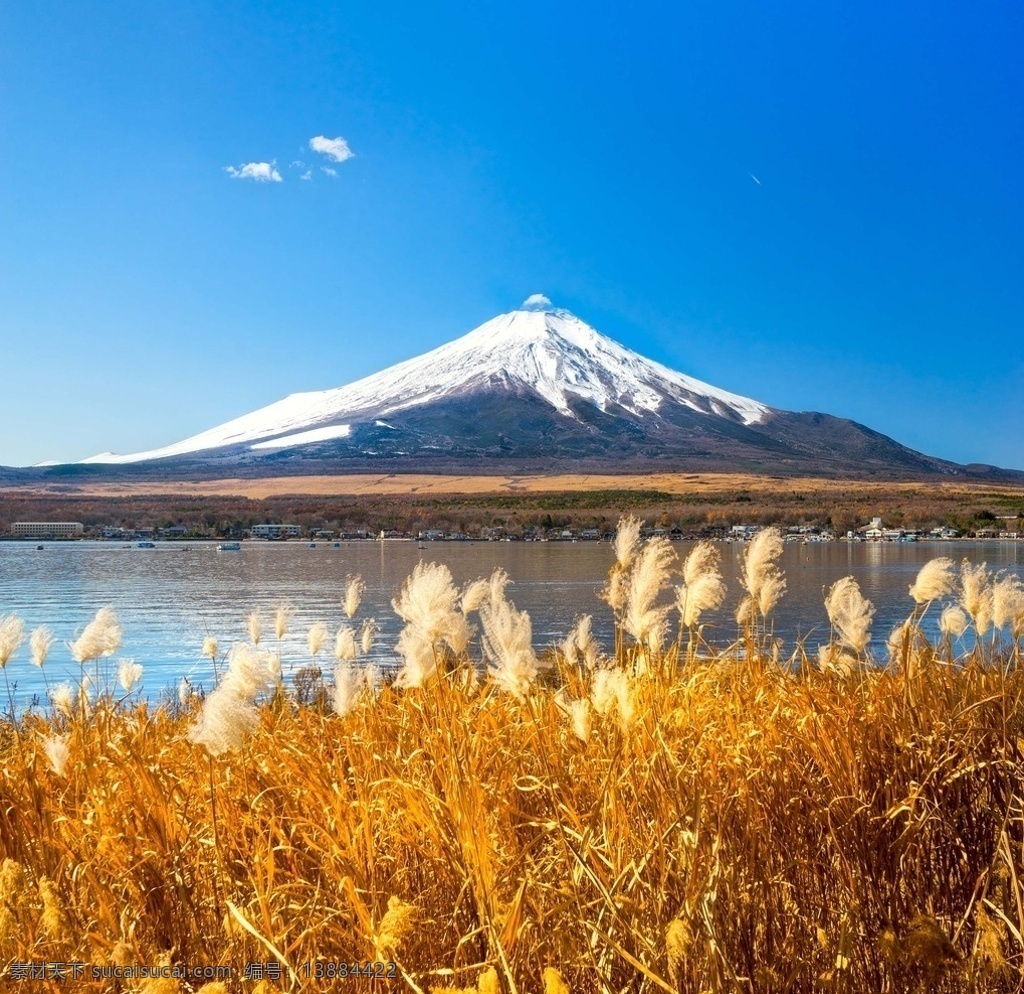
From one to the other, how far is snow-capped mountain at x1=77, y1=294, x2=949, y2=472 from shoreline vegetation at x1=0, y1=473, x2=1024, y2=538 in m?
24.4

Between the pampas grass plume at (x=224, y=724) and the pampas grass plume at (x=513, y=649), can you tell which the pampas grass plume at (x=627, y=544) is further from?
the pampas grass plume at (x=224, y=724)

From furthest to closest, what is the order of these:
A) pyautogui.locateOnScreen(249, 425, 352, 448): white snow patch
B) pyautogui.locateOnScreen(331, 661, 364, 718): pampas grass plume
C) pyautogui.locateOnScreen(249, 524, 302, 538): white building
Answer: pyautogui.locateOnScreen(249, 425, 352, 448): white snow patch → pyautogui.locateOnScreen(249, 524, 302, 538): white building → pyautogui.locateOnScreen(331, 661, 364, 718): pampas grass plume

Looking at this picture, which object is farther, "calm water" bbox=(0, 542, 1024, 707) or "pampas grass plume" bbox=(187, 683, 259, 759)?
"calm water" bbox=(0, 542, 1024, 707)

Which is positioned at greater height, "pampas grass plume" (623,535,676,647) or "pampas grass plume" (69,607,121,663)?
"pampas grass plume" (623,535,676,647)

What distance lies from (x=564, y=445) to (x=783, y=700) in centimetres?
13346

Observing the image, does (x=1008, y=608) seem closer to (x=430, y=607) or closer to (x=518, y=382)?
(x=430, y=607)

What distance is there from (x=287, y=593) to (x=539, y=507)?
44010mm

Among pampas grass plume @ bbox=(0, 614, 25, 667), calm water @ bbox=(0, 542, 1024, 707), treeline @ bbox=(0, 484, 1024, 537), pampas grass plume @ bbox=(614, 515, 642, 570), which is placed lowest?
calm water @ bbox=(0, 542, 1024, 707)

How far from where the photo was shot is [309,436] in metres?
158

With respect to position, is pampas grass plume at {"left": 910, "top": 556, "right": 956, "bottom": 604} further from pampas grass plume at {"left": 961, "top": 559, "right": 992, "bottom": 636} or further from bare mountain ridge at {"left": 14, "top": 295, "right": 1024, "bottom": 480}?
bare mountain ridge at {"left": 14, "top": 295, "right": 1024, "bottom": 480}

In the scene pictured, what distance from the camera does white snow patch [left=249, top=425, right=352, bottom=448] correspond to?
15138cm

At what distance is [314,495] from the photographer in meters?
87.3

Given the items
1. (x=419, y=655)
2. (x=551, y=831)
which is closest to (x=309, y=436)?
(x=419, y=655)

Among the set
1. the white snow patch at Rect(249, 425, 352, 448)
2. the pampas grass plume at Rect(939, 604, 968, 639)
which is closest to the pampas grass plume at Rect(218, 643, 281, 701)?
the pampas grass plume at Rect(939, 604, 968, 639)
